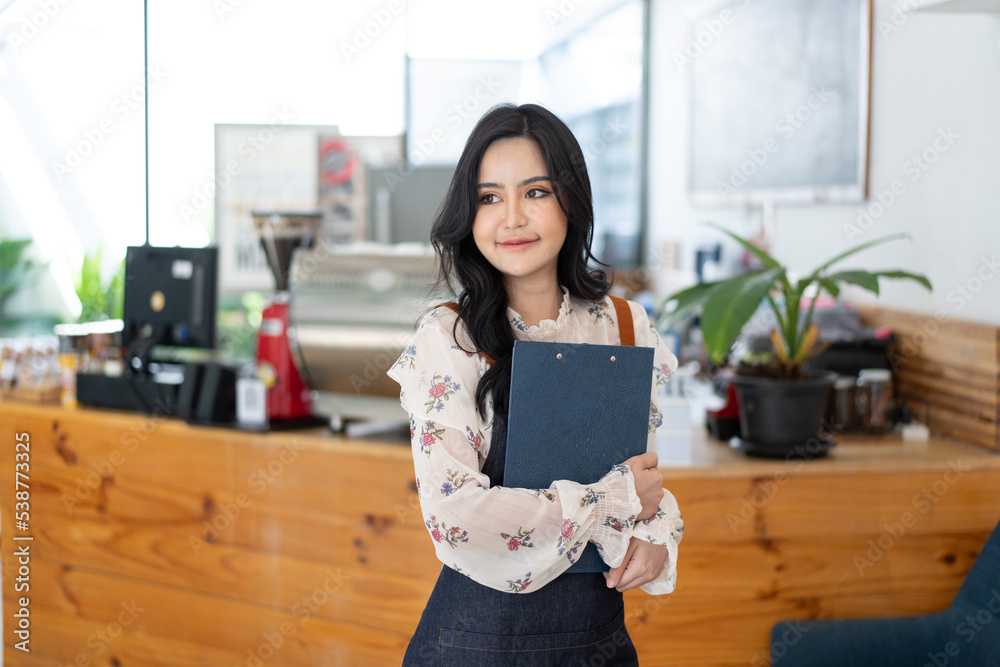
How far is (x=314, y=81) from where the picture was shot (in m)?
4.33

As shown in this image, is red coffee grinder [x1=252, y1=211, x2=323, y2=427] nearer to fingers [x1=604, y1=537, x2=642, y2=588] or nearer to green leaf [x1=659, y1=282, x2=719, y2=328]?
green leaf [x1=659, y1=282, x2=719, y2=328]

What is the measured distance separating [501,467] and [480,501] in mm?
98

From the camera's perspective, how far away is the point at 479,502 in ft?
3.40

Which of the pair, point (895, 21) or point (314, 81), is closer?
point (895, 21)

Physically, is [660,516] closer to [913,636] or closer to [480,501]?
[480,501]

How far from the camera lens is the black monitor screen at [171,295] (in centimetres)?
232

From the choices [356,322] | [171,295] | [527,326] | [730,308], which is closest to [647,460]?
[527,326]

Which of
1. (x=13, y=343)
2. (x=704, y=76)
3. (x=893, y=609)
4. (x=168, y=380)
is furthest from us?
(x=704, y=76)

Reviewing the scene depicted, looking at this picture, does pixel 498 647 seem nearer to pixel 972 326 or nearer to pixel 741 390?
pixel 741 390

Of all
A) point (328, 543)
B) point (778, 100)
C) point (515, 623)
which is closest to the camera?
point (515, 623)

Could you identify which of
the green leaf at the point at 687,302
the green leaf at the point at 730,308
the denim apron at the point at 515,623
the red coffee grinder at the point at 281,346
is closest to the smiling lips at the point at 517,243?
the denim apron at the point at 515,623

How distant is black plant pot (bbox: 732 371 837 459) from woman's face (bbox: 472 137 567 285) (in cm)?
93

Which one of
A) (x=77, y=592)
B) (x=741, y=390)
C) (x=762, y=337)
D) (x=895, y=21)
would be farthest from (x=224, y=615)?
(x=895, y=21)

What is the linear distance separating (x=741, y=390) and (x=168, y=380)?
150cm
